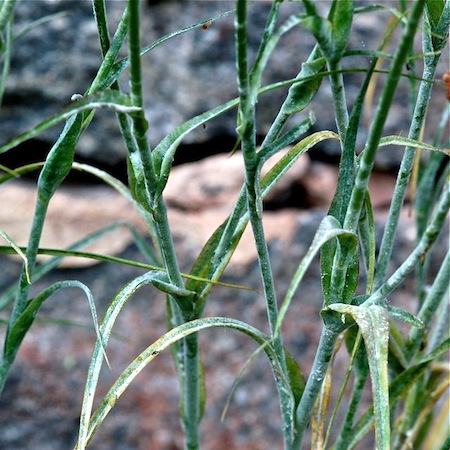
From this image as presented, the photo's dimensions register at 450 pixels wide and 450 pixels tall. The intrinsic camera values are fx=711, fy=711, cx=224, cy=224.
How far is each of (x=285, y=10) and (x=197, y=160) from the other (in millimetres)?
234

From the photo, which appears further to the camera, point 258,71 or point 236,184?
point 236,184

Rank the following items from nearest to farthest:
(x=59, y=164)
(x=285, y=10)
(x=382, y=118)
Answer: (x=382, y=118) → (x=59, y=164) → (x=285, y=10)

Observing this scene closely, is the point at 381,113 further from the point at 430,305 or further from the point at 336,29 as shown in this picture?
the point at 430,305

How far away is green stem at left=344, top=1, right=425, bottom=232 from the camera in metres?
0.26

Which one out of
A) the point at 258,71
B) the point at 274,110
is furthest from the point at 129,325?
the point at 258,71

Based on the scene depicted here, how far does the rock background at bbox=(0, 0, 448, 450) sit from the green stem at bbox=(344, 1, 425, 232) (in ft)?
2.05

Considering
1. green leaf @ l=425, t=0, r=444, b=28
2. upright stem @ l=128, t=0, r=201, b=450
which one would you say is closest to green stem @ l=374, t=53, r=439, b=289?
green leaf @ l=425, t=0, r=444, b=28

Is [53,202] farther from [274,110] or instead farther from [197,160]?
[274,110]

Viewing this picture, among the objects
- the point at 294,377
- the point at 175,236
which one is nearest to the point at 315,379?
the point at 294,377

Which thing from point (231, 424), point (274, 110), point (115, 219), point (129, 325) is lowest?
point (231, 424)

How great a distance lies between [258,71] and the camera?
0.29m

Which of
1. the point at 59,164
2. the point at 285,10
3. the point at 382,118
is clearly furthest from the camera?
the point at 285,10

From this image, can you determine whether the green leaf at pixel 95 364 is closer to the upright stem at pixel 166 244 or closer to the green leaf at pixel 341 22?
the upright stem at pixel 166 244

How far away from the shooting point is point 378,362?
12.3 inches
